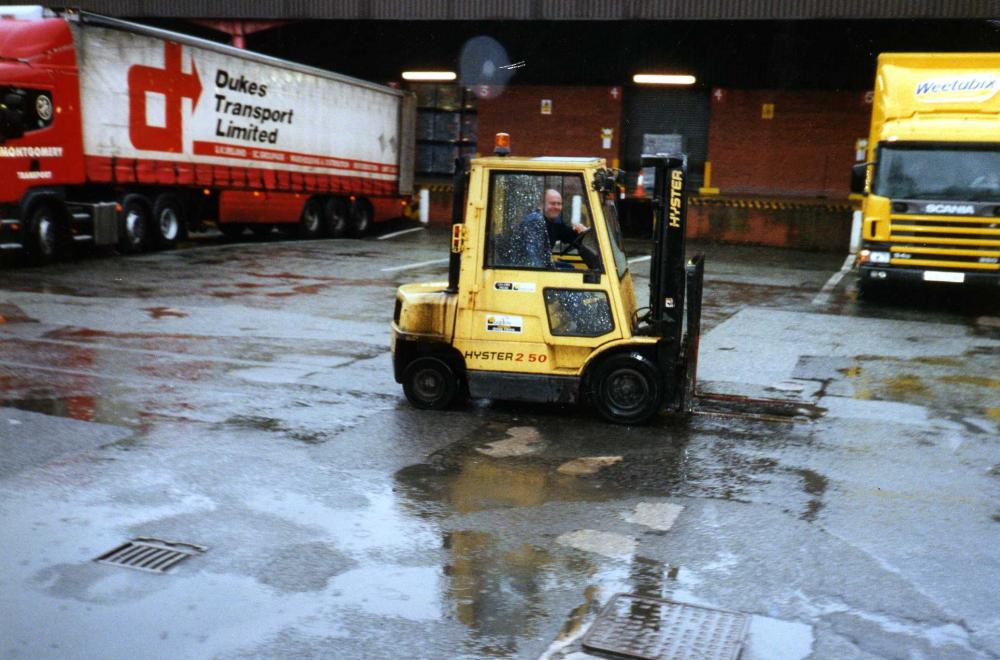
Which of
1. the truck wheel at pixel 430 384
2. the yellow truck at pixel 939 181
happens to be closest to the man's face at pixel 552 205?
the truck wheel at pixel 430 384

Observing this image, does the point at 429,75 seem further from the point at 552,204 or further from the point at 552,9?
the point at 552,204

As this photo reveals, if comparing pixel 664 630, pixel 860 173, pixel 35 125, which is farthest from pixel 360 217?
pixel 664 630

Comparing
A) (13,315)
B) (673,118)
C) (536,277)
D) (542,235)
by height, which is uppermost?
(673,118)

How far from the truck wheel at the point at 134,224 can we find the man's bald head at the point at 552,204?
13494 millimetres

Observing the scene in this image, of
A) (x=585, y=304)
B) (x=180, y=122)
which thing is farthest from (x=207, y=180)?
(x=585, y=304)

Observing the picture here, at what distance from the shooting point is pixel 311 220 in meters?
25.4

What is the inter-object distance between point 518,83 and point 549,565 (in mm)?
26563

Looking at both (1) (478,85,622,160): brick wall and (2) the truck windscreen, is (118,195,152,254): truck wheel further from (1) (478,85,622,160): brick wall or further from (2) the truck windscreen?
(2) the truck windscreen

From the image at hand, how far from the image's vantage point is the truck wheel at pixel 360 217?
1062 inches

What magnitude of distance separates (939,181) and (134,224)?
14464mm

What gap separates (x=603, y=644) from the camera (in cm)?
473

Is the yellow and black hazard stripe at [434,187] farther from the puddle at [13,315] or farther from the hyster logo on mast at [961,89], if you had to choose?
the puddle at [13,315]

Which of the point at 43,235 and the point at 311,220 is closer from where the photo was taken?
the point at 43,235

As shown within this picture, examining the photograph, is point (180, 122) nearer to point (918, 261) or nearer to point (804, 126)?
point (918, 261)
